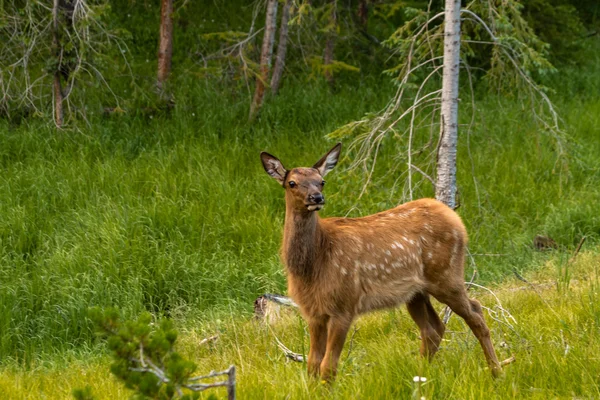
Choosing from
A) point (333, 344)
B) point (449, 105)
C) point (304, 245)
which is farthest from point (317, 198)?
point (449, 105)

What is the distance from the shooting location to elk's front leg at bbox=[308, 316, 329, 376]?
19.5 feet

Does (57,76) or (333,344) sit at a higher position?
(57,76)

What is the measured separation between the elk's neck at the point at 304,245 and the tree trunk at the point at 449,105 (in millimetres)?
2281

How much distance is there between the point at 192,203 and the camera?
1095 centimetres

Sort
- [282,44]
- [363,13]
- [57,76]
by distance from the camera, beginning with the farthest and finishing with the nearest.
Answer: [363,13] → [282,44] → [57,76]

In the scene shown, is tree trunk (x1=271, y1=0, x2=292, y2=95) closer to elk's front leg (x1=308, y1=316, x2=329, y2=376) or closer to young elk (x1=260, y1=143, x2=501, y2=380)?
young elk (x1=260, y1=143, x2=501, y2=380)

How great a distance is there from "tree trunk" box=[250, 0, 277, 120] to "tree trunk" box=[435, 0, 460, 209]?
18.9 feet

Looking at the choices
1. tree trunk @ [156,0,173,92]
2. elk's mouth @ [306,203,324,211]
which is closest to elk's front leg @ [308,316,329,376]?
elk's mouth @ [306,203,324,211]

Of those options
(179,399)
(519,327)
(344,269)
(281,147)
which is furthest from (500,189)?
(179,399)

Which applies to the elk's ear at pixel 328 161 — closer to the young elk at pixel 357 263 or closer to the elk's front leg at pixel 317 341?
the young elk at pixel 357 263

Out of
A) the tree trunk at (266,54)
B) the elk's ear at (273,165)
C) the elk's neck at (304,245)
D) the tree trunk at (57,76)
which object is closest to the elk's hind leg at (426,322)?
the elk's neck at (304,245)

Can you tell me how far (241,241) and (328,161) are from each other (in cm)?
466

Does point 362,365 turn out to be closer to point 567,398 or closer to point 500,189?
point 567,398

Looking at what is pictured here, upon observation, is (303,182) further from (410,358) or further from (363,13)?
(363,13)
